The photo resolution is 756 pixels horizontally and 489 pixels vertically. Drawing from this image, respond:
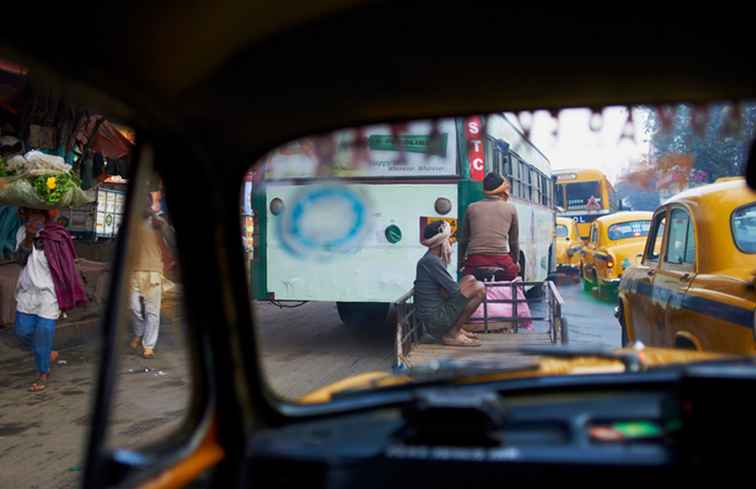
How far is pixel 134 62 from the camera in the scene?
128 centimetres

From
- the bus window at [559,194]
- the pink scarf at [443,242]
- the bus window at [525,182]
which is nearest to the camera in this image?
the pink scarf at [443,242]

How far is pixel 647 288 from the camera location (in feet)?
15.8

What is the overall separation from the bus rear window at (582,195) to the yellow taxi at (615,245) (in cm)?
80

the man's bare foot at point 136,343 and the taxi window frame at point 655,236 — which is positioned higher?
the taxi window frame at point 655,236

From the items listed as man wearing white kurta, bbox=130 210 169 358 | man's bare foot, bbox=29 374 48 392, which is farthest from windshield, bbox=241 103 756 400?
man's bare foot, bbox=29 374 48 392

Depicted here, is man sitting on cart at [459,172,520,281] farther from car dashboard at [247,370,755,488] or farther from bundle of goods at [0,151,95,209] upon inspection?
car dashboard at [247,370,755,488]

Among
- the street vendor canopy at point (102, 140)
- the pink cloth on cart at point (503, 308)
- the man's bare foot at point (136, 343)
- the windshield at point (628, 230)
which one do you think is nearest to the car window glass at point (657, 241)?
the pink cloth on cart at point (503, 308)

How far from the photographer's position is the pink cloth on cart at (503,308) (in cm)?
584

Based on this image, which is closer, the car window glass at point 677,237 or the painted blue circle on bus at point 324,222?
the car window glass at point 677,237

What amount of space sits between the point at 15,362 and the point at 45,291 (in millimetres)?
2067

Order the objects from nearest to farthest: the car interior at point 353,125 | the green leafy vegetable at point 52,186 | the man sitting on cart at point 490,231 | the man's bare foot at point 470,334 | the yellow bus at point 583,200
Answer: the car interior at point 353,125, the man's bare foot at point 470,334, the man sitting on cart at point 490,231, the green leafy vegetable at point 52,186, the yellow bus at point 583,200

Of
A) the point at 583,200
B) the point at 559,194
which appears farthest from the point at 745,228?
the point at 583,200

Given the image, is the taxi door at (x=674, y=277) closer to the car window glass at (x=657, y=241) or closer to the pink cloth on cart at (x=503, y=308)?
the car window glass at (x=657, y=241)

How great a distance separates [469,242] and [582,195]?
579 cm
